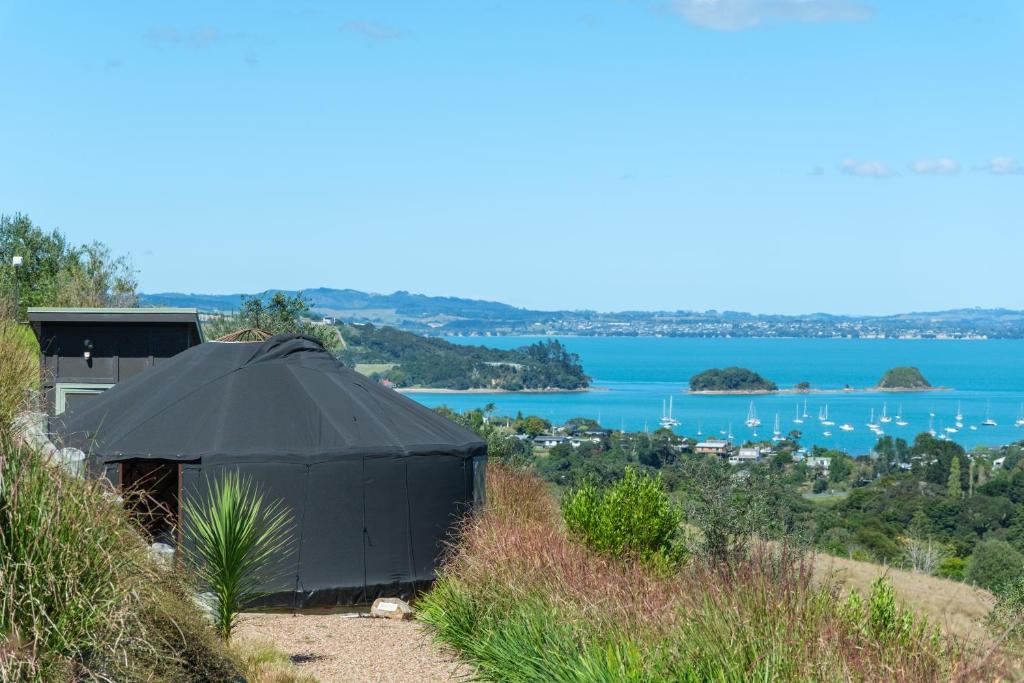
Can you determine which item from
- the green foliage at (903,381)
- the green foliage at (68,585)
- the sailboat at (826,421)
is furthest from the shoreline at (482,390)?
the green foliage at (68,585)

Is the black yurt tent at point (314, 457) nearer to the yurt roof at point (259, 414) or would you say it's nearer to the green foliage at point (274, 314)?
the yurt roof at point (259, 414)

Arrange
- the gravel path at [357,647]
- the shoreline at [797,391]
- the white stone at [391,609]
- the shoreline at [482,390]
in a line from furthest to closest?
the shoreline at [797,391], the shoreline at [482,390], the white stone at [391,609], the gravel path at [357,647]

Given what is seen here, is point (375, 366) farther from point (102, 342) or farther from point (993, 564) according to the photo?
point (102, 342)

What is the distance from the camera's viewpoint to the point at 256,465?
13.0m

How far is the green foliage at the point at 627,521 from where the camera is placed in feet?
40.7

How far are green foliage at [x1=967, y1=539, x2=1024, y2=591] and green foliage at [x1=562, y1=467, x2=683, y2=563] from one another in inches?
946

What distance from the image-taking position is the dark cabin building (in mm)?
19344

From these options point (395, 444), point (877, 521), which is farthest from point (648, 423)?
point (395, 444)

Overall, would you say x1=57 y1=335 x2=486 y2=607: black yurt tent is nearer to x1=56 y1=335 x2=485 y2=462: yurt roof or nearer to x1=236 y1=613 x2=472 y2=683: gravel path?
x1=56 y1=335 x2=485 y2=462: yurt roof

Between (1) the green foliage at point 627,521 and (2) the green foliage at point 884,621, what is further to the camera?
(1) the green foliage at point 627,521

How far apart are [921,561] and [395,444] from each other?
1201 inches

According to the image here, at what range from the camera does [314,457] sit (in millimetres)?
13094

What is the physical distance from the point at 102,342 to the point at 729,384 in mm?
167887

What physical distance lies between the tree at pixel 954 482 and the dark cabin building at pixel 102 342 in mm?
49360
